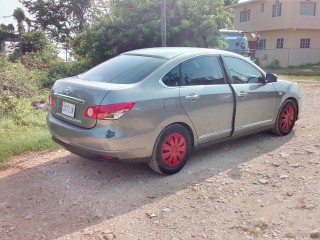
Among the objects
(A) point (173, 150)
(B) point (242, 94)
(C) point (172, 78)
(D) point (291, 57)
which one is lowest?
(A) point (173, 150)

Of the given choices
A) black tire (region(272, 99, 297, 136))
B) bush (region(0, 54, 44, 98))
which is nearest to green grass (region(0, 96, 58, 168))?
bush (region(0, 54, 44, 98))

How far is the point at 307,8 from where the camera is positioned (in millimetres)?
26609

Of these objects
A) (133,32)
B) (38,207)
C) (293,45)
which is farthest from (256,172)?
(293,45)

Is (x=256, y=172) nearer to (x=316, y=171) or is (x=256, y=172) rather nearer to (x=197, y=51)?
(x=316, y=171)

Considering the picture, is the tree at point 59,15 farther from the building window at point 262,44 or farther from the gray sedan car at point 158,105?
the gray sedan car at point 158,105

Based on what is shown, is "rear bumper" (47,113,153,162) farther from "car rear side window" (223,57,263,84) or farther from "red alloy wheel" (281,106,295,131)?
"red alloy wheel" (281,106,295,131)

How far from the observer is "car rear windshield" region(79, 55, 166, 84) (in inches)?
164

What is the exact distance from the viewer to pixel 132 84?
13.1 ft

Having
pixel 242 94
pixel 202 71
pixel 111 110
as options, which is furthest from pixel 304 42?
pixel 111 110

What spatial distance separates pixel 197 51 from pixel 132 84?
1.23 m

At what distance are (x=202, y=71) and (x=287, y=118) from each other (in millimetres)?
2159

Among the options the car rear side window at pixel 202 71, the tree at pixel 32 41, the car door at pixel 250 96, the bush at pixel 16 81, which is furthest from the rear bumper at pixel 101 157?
the tree at pixel 32 41

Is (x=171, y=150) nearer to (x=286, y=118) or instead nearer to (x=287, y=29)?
(x=286, y=118)

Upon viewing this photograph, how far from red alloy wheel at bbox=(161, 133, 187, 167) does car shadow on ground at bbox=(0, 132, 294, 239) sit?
20 cm
